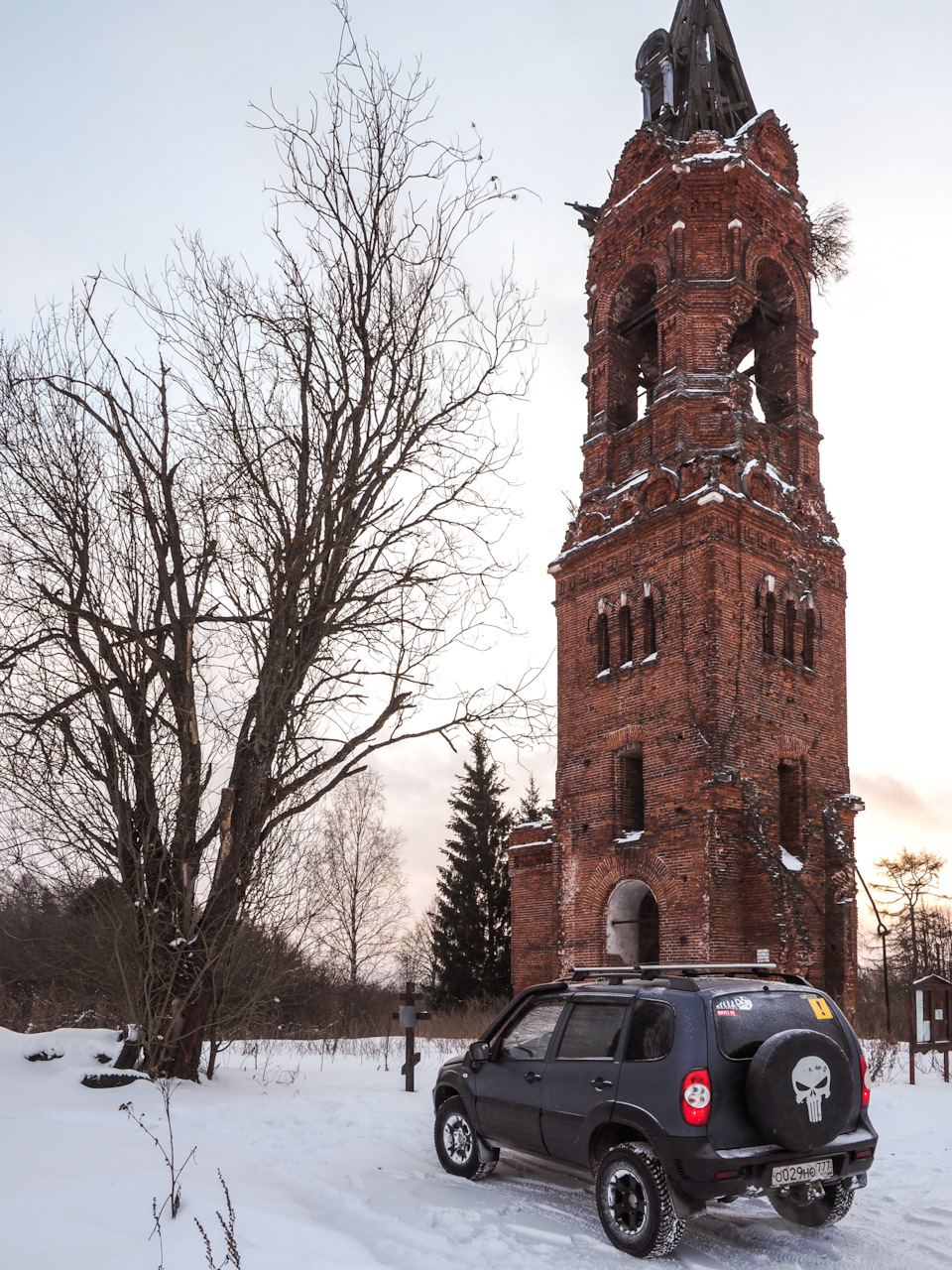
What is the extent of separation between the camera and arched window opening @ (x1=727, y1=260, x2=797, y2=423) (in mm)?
23641

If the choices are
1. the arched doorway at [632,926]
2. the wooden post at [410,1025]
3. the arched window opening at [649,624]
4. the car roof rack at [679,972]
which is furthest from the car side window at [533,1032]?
the arched window opening at [649,624]

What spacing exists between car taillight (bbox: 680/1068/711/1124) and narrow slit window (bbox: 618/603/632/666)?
649 inches

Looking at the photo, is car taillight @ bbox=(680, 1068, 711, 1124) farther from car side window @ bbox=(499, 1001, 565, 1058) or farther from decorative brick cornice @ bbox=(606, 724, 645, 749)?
decorative brick cornice @ bbox=(606, 724, 645, 749)

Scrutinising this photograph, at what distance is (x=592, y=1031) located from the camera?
632 centimetres

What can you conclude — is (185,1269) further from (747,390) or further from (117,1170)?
(747,390)

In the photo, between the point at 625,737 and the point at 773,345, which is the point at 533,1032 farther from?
the point at 773,345

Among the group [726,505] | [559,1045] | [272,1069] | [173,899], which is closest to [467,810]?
[726,505]

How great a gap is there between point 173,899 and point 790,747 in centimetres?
1422

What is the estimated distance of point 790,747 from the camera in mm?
20469

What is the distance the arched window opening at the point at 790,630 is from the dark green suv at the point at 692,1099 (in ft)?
50.6

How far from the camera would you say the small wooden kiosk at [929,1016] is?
13.4m

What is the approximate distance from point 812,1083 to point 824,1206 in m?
1.14

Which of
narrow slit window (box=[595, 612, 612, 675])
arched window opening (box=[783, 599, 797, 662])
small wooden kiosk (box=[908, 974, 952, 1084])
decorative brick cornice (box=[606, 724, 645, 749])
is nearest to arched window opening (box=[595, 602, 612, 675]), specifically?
narrow slit window (box=[595, 612, 612, 675])

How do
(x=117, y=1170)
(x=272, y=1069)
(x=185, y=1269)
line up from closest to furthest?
1. (x=185, y=1269)
2. (x=117, y=1170)
3. (x=272, y=1069)
